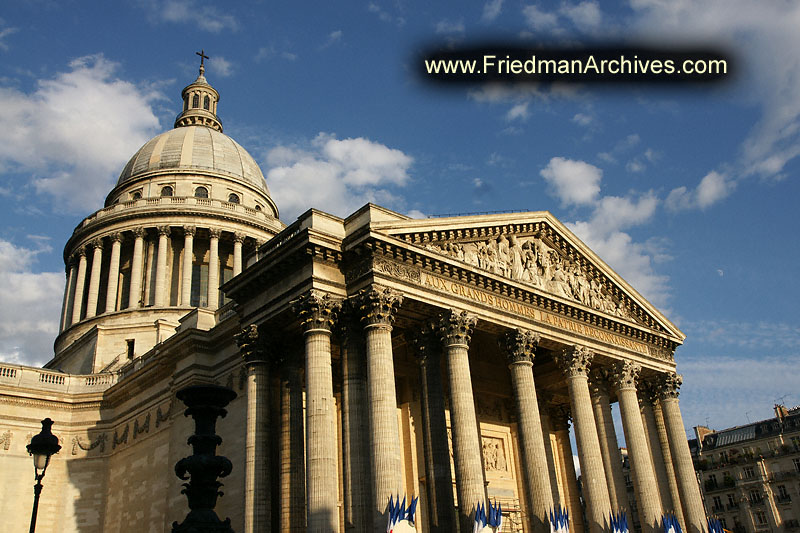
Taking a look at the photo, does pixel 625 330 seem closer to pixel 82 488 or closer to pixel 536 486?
pixel 536 486

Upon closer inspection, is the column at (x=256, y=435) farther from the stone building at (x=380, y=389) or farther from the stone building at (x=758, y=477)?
the stone building at (x=758, y=477)

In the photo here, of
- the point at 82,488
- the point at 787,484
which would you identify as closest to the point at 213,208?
Answer: the point at 82,488

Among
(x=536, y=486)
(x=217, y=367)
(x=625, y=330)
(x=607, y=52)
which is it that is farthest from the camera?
(x=625, y=330)

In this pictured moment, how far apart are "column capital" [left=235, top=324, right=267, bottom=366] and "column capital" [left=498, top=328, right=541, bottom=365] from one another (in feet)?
34.2

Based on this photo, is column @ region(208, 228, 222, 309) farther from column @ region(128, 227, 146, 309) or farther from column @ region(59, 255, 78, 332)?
column @ region(59, 255, 78, 332)

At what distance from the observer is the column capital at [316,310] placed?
86.5 ft

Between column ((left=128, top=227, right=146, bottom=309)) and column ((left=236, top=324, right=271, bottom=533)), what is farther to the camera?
column ((left=128, top=227, right=146, bottom=309))

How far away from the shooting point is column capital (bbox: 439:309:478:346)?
28.5m

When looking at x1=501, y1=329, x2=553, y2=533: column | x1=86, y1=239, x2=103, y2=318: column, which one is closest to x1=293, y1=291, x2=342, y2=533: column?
x1=501, y1=329, x2=553, y2=533: column

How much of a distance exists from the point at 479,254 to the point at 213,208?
102 ft

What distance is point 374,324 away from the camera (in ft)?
85.9

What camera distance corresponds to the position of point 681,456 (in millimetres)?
37688

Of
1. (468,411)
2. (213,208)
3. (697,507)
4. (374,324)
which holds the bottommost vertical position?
(697,507)

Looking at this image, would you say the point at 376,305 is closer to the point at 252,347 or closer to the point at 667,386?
the point at 252,347
